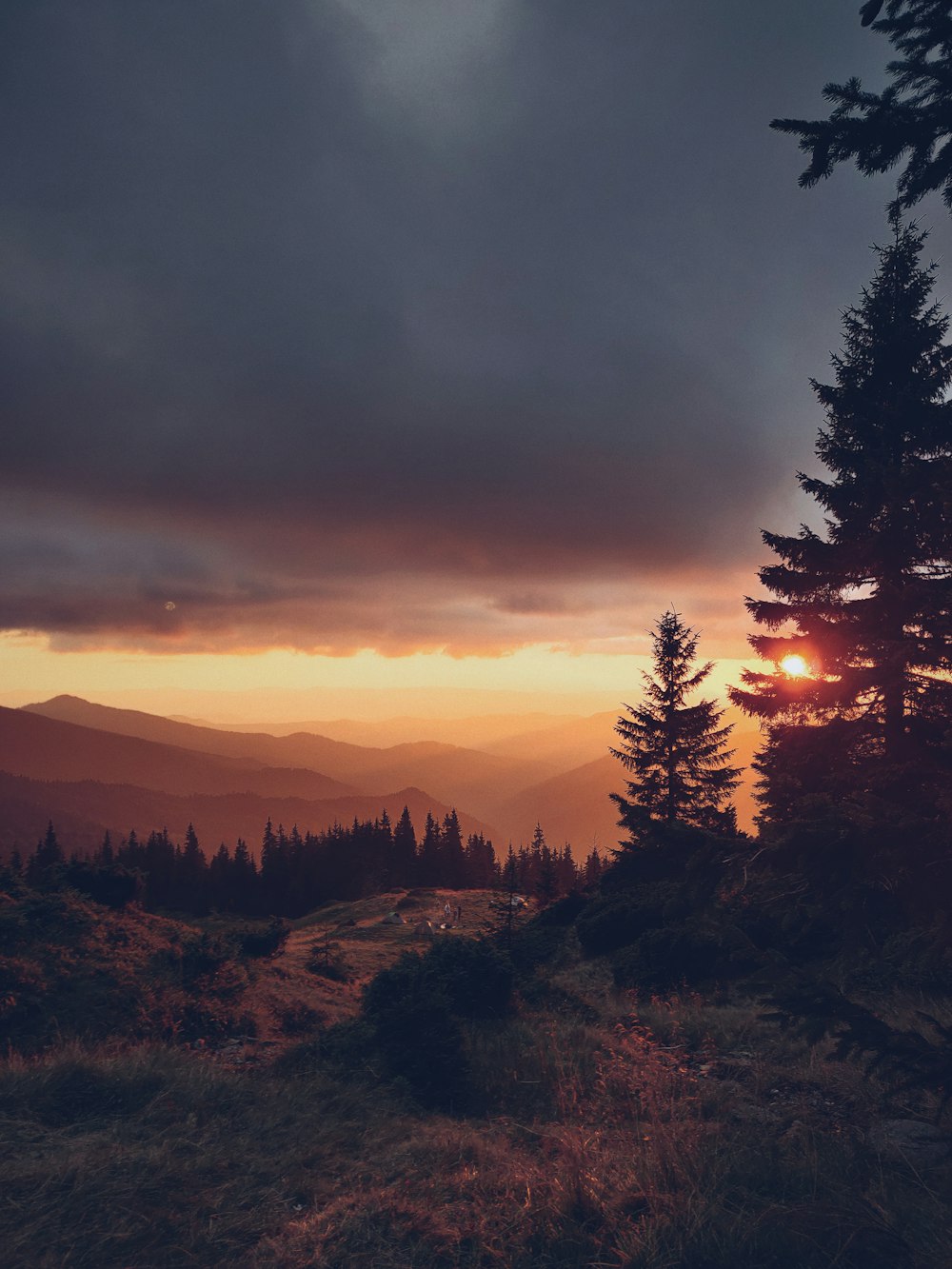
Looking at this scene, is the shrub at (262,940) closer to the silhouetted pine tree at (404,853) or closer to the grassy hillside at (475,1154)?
the grassy hillside at (475,1154)

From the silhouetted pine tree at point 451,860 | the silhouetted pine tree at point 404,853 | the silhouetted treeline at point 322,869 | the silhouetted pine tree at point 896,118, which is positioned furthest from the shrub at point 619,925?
the silhouetted pine tree at point 404,853

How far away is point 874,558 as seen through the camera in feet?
38.8

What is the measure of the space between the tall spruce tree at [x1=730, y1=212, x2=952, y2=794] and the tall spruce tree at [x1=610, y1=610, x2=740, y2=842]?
12.4m

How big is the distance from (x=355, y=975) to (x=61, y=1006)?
1124cm

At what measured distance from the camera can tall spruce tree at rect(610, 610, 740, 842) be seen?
2681cm

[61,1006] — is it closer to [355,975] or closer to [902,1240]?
[355,975]

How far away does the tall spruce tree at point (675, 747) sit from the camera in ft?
88.0

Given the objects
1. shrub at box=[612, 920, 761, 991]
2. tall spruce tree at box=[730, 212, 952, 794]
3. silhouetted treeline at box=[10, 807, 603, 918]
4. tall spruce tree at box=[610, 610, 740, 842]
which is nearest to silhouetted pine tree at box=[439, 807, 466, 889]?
silhouetted treeline at box=[10, 807, 603, 918]

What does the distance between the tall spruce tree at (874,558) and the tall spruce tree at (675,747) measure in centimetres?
1236

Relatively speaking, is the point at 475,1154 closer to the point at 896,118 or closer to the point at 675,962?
the point at 896,118

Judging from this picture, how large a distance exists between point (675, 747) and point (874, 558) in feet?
56.4

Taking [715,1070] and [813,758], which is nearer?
[715,1070]

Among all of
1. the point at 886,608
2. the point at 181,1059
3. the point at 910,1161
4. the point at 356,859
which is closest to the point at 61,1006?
the point at 181,1059

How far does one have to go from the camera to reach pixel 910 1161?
4648 millimetres
